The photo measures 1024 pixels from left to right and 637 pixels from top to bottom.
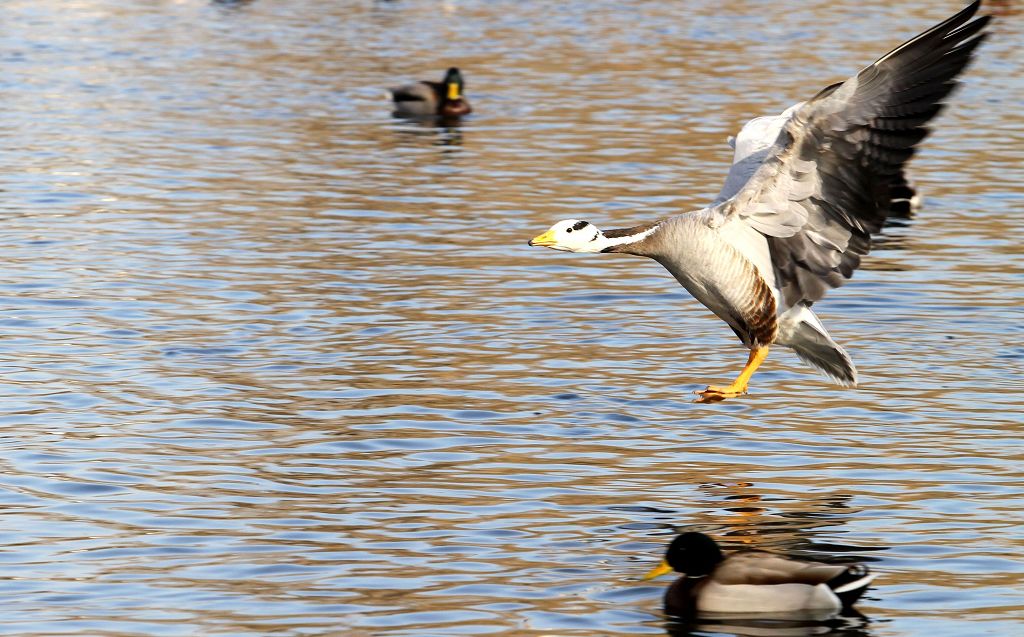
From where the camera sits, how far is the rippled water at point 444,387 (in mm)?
9578

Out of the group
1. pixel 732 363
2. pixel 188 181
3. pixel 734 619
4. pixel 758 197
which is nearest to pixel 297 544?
pixel 734 619

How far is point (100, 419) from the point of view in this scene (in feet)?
41.7

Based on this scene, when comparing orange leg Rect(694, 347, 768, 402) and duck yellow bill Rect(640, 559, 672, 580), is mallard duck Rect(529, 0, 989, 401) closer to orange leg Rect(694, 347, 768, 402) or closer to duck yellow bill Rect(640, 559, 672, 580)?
orange leg Rect(694, 347, 768, 402)

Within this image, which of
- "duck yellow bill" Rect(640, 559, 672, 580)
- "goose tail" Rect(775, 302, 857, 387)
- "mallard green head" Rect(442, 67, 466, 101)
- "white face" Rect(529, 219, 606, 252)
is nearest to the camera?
"duck yellow bill" Rect(640, 559, 672, 580)

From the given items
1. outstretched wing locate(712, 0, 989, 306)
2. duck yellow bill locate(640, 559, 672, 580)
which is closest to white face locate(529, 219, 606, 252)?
outstretched wing locate(712, 0, 989, 306)

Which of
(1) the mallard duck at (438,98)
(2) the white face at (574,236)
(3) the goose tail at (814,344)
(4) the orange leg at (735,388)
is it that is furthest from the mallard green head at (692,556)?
(1) the mallard duck at (438,98)

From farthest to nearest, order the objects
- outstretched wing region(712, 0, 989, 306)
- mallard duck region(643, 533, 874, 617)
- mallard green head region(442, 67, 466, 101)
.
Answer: mallard green head region(442, 67, 466, 101)
outstretched wing region(712, 0, 989, 306)
mallard duck region(643, 533, 874, 617)

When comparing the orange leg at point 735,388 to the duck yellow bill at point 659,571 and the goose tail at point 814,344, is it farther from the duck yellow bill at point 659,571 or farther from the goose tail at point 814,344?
the duck yellow bill at point 659,571

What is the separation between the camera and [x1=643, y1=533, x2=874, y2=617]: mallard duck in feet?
28.9

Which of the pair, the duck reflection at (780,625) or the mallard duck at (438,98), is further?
the mallard duck at (438,98)

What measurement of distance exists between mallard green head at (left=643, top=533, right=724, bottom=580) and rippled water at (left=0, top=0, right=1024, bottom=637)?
1.01ft

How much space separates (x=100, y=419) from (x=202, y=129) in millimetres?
15842

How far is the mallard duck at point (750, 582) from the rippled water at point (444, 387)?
164 millimetres

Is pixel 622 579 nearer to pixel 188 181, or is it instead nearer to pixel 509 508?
pixel 509 508
